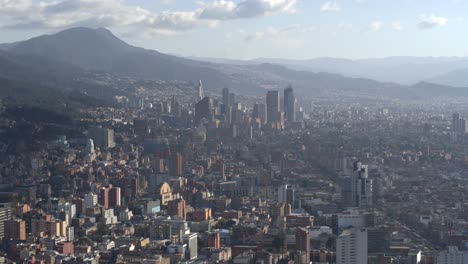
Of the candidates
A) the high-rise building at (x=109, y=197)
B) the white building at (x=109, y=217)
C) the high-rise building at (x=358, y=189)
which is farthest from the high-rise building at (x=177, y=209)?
the high-rise building at (x=358, y=189)

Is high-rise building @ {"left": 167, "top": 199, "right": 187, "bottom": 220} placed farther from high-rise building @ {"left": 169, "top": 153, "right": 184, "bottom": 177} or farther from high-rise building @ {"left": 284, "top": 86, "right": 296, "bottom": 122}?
high-rise building @ {"left": 284, "top": 86, "right": 296, "bottom": 122}

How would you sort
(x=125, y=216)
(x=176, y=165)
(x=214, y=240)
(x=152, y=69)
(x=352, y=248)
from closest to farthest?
(x=352, y=248) < (x=214, y=240) < (x=125, y=216) < (x=176, y=165) < (x=152, y=69)

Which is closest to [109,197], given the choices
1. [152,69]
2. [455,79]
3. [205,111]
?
[205,111]

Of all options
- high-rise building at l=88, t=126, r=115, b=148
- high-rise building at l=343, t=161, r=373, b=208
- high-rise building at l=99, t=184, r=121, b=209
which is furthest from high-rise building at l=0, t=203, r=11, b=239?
high-rise building at l=88, t=126, r=115, b=148

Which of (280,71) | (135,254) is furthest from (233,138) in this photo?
(280,71)

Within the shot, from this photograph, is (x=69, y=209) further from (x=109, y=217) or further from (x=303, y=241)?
(x=303, y=241)

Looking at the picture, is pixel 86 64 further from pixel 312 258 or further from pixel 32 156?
pixel 312 258
